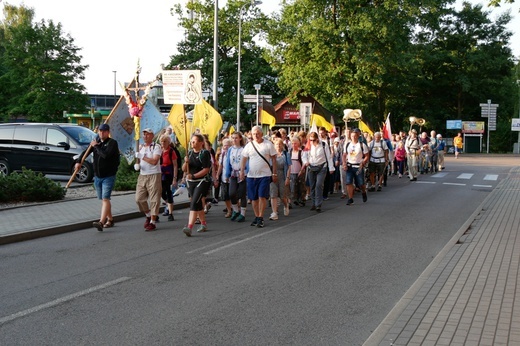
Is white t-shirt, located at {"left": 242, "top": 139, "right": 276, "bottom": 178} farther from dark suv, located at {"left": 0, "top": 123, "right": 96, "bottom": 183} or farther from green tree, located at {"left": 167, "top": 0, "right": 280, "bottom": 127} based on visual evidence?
green tree, located at {"left": 167, "top": 0, "right": 280, "bottom": 127}

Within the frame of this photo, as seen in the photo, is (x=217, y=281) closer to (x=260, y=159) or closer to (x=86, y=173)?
(x=260, y=159)

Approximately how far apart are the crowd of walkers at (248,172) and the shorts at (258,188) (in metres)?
0.02

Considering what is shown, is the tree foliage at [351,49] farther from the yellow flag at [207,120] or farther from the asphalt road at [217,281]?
the asphalt road at [217,281]

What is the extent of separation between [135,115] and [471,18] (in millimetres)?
55717

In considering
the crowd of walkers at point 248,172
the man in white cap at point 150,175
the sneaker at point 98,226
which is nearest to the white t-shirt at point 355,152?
the crowd of walkers at point 248,172

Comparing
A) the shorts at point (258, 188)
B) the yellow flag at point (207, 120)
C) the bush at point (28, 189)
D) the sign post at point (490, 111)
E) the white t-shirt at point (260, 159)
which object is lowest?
the bush at point (28, 189)

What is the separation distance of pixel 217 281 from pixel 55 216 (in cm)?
648

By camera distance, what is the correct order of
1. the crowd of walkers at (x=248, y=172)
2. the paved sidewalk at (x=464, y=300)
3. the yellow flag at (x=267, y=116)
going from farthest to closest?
the yellow flag at (x=267, y=116)
the crowd of walkers at (x=248, y=172)
the paved sidewalk at (x=464, y=300)

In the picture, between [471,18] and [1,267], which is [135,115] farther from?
[471,18]

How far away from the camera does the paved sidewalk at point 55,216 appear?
11023mm

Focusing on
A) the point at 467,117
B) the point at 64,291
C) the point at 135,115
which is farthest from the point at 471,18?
the point at 64,291

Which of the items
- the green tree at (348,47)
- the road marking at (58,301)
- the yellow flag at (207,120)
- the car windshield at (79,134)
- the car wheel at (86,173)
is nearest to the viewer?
the road marking at (58,301)

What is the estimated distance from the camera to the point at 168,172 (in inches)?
523

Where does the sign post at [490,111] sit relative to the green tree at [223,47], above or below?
below
